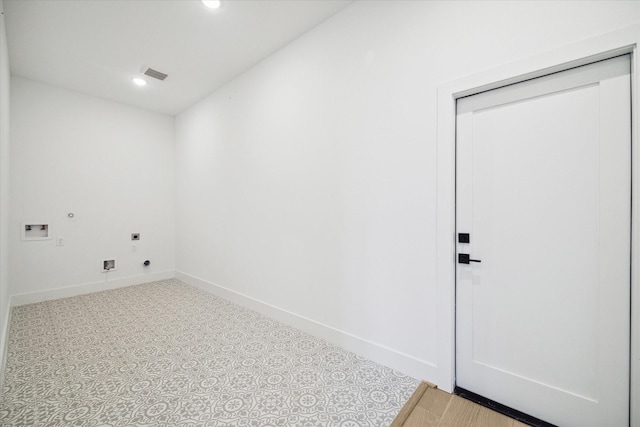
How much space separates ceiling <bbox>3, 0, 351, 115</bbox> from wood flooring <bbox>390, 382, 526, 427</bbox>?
3.14 metres

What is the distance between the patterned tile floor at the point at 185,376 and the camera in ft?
5.37

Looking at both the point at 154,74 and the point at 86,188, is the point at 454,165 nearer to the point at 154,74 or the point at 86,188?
the point at 154,74

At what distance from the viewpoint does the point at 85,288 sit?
13.4 ft

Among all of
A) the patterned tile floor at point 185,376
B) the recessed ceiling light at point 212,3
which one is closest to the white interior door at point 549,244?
the patterned tile floor at point 185,376

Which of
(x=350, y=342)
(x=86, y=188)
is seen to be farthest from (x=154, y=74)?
(x=350, y=342)

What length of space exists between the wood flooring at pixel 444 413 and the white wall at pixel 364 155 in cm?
20

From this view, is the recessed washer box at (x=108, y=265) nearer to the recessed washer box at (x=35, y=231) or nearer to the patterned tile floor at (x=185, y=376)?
the recessed washer box at (x=35, y=231)

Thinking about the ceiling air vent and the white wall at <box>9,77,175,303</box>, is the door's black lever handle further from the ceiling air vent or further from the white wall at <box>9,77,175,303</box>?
the white wall at <box>9,77,175,303</box>

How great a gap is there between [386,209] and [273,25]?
2.10 metres

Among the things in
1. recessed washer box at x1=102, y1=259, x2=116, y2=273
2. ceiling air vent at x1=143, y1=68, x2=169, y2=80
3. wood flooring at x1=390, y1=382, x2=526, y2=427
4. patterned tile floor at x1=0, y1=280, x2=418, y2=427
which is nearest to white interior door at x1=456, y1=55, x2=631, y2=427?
wood flooring at x1=390, y1=382, x2=526, y2=427

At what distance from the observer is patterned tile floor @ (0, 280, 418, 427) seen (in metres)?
1.64

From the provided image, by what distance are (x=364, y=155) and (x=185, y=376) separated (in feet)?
7.23

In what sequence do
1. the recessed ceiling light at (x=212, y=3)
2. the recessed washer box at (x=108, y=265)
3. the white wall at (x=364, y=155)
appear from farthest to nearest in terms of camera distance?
1. the recessed washer box at (x=108, y=265)
2. the recessed ceiling light at (x=212, y=3)
3. the white wall at (x=364, y=155)

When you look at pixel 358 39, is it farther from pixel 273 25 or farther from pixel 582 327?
pixel 582 327
